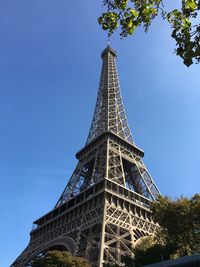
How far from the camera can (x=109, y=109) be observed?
68.2m

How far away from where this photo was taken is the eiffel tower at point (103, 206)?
3519 cm

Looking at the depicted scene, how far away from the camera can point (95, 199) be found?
40.9m

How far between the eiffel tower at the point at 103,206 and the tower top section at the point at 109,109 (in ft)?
0.72

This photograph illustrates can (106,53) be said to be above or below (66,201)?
above

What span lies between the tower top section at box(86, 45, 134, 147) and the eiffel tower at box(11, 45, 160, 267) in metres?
0.22

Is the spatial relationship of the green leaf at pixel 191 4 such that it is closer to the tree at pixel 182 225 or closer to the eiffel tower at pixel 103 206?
the tree at pixel 182 225

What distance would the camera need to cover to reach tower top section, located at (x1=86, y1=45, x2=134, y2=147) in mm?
62806

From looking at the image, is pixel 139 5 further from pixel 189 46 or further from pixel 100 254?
pixel 100 254

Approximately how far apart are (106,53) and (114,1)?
79249mm

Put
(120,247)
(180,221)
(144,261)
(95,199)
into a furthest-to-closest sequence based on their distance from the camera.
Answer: (95,199), (120,247), (180,221), (144,261)

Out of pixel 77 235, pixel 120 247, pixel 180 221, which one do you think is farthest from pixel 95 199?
pixel 180 221

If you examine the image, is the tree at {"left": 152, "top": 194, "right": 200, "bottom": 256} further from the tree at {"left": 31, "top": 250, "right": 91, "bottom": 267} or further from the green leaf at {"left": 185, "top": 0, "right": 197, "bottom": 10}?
the green leaf at {"left": 185, "top": 0, "right": 197, "bottom": 10}

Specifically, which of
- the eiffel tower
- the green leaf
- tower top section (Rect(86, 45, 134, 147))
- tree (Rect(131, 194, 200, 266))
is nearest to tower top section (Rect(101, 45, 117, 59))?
tower top section (Rect(86, 45, 134, 147))

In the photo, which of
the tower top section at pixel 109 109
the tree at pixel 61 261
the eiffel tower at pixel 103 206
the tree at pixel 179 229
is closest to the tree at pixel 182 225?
the tree at pixel 179 229
